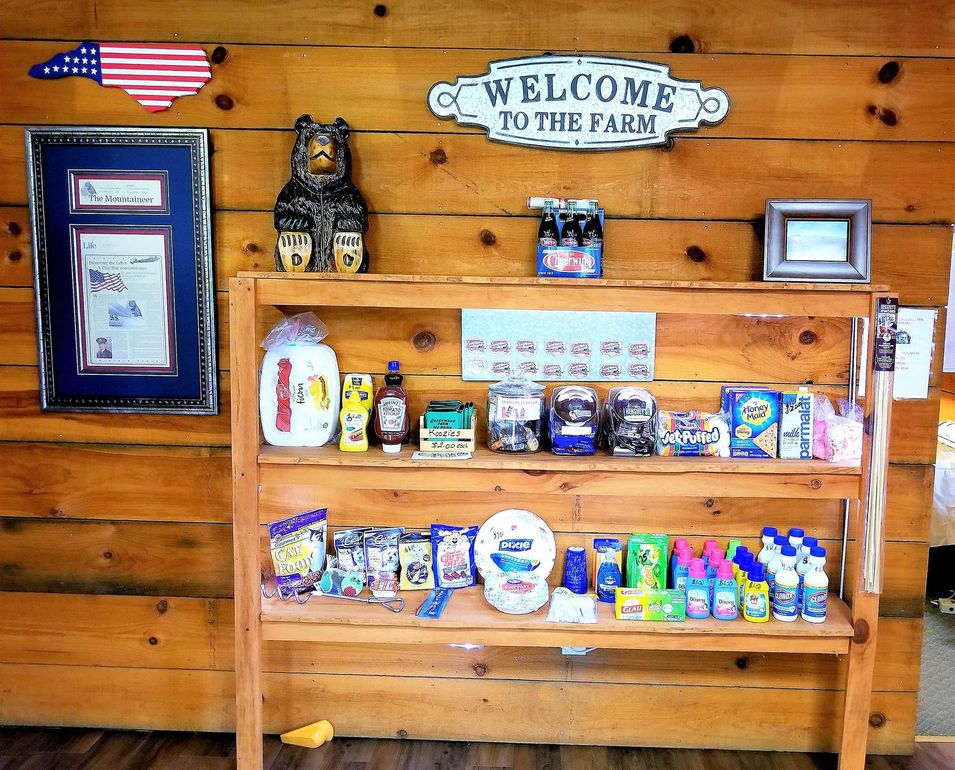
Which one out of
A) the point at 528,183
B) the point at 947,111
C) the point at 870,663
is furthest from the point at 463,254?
the point at 870,663

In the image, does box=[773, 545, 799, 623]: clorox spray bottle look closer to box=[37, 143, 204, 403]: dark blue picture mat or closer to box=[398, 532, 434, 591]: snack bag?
box=[398, 532, 434, 591]: snack bag

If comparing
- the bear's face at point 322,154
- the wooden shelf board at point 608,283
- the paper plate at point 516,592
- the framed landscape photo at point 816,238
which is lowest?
the paper plate at point 516,592

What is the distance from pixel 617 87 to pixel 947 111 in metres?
0.90

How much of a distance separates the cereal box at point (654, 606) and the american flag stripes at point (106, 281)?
163cm

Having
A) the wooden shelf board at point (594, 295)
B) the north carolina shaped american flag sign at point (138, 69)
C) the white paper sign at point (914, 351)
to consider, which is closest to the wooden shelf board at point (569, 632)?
the white paper sign at point (914, 351)

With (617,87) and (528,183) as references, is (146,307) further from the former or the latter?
(617,87)

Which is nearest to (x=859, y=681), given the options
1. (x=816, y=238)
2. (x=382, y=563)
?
(x=816, y=238)

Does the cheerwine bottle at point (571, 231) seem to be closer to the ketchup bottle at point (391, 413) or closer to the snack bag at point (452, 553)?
the ketchup bottle at point (391, 413)

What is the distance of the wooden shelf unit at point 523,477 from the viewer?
1705 mm

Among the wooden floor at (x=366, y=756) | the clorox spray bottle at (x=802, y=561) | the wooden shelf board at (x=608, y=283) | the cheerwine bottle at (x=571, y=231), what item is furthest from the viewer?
the wooden floor at (x=366, y=756)

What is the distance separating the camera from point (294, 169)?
1.88 meters

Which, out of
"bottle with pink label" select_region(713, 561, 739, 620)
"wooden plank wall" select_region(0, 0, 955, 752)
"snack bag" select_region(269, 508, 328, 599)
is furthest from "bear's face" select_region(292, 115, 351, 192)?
"bottle with pink label" select_region(713, 561, 739, 620)

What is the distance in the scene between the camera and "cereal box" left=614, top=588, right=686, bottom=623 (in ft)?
6.01

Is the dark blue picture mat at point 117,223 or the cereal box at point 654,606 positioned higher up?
the dark blue picture mat at point 117,223
